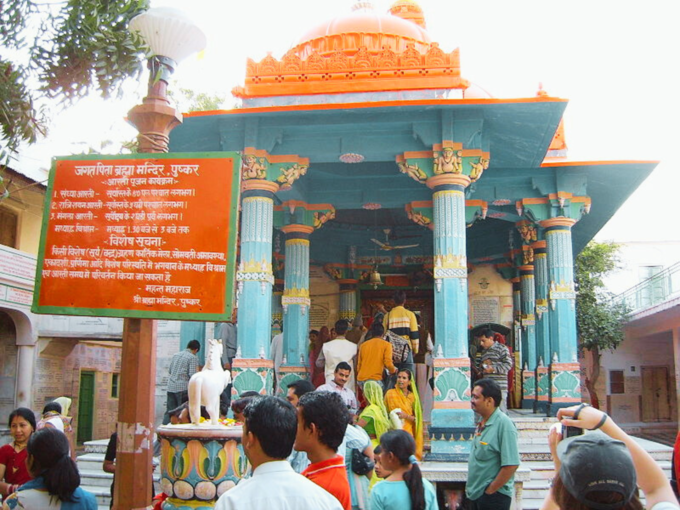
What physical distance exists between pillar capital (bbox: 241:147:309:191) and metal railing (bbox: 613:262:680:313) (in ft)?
41.7

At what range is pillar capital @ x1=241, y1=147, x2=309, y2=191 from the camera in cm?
1063

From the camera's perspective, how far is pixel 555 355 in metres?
12.3

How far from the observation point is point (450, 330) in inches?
391

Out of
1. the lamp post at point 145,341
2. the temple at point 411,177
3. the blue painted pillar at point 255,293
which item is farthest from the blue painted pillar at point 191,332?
the lamp post at point 145,341

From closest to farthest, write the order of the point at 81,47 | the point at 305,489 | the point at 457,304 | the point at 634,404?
1. the point at 305,489
2. the point at 81,47
3. the point at 457,304
4. the point at 634,404

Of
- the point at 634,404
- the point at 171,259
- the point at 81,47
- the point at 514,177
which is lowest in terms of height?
the point at 634,404

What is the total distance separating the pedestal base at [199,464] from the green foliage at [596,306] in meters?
19.5

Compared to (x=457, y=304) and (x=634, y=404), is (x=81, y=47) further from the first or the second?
(x=634, y=404)

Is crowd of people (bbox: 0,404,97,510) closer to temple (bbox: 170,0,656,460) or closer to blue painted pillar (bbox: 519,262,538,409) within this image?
temple (bbox: 170,0,656,460)

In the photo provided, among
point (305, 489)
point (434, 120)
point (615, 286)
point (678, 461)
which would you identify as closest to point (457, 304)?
point (434, 120)

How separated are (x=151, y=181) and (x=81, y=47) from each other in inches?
78.0

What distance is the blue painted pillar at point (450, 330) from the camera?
948 centimetres

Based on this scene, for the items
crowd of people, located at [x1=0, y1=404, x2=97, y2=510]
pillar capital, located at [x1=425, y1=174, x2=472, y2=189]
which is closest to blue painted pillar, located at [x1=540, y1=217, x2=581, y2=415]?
pillar capital, located at [x1=425, y1=174, x2=472, y2=189]

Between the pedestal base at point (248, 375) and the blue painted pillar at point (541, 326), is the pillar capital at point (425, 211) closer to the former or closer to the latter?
the blue painted pillar at point (541, 326)
